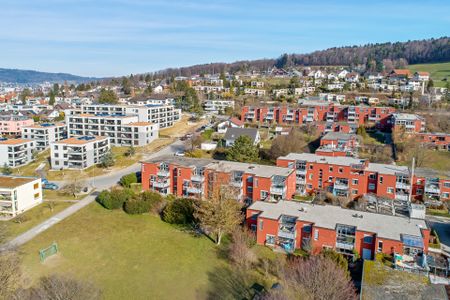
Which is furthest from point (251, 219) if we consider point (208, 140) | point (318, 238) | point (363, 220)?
point (208, 140)

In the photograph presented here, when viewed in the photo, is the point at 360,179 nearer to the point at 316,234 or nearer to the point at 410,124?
the point at 316,234

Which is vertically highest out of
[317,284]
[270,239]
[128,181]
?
[128,181]

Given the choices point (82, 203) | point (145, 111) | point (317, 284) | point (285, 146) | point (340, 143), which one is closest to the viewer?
point (317, 284)

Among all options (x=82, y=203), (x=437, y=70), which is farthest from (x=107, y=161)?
(x=437, y=70)

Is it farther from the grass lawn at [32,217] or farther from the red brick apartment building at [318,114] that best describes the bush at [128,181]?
the red brick apartment building at [318,114]

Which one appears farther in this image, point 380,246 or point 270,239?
point 270,239

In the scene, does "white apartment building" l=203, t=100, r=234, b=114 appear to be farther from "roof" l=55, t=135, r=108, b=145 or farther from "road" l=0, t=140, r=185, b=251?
"roof" l=55, t=135, r=108, b=145

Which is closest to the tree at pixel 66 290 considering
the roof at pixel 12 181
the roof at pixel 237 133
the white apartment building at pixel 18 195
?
the white apartment building at pixel 18 195
